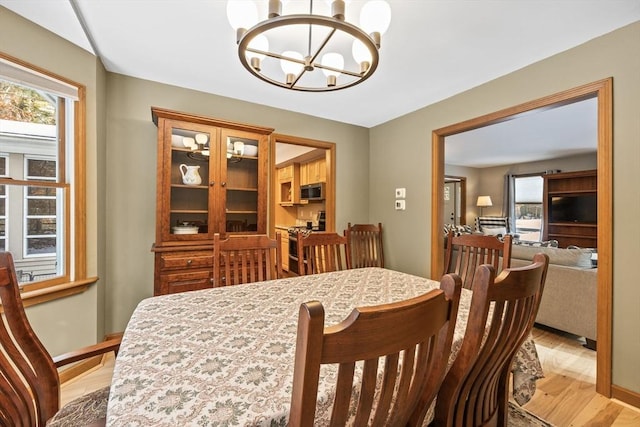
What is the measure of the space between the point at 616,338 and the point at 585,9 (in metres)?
2.03

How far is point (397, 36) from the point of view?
1.85m

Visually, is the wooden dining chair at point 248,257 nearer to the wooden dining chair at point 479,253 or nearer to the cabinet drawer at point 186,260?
the cabinet drawer at point 186,260

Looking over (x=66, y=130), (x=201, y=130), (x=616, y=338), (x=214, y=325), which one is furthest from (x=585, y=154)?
(x=66, y=130)

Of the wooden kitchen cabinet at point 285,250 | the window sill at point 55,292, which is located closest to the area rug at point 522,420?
the window sill at point 55,292

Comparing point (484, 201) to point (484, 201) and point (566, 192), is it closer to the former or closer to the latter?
point (484, 201)

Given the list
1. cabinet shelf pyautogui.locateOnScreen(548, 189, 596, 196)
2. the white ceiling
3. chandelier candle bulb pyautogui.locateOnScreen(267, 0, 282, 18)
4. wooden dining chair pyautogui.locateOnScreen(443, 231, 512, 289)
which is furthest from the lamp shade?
chandelier candle bulb pyautogui.locateOnScreen(267, 0, 282, 18)

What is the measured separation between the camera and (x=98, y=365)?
2154 millimetres

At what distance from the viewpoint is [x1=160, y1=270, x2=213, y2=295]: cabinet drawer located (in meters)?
2.26

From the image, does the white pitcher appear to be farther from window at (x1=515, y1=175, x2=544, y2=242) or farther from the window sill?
window at (x1=515, y1=175, x2=544, y2=242)

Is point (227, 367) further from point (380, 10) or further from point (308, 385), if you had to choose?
point (380, 10)

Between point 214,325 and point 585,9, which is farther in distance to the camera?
point 585,9

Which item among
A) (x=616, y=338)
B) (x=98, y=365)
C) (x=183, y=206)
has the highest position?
(x=183, y=206)

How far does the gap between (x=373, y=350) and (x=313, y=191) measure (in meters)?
4.13

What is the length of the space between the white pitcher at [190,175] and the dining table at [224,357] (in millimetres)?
1312
